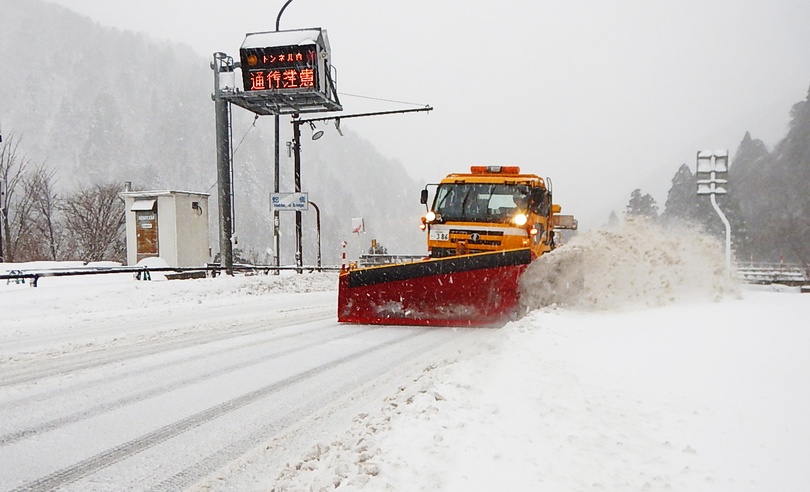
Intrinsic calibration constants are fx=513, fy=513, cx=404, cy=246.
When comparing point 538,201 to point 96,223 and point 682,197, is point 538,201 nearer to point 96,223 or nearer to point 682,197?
point 96,223

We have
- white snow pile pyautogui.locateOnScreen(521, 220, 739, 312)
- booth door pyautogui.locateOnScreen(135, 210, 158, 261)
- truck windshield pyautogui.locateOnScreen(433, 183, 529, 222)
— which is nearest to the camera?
white snow pile pyautogui.locateOnScreen(521, 220, 739, 312)

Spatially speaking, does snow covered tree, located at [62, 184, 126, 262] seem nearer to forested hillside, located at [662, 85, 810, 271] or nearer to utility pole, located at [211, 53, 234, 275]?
utility pole, located at [211, 53, 234, 275]

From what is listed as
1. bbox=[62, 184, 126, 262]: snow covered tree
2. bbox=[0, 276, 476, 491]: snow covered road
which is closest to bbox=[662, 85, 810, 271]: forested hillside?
bbox=[0, 276, 476, 491]: snow covered road

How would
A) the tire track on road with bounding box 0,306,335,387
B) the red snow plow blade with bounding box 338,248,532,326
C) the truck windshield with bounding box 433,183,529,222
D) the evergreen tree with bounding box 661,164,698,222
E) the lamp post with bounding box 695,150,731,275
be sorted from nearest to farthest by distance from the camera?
the tire track on road with bounding box 0,306,335,387 < the red snow plow blade with bounding box 338,248,532,326 < the truck windshield with bounding box 433,183,529,222 < the lamp post with bounding box 695,150,731,275 < the evergreen tree with bounding box 661,164,698,222

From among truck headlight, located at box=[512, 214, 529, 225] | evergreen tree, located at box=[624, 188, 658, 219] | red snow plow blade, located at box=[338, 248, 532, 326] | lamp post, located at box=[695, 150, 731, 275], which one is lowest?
red snow plow blade, located at box=[338, 248, 532, 326]

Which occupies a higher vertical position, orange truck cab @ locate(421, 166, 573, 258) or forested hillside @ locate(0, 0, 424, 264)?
forested hillside @ locate(0, 0, 424, 264)

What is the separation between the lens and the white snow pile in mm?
7859

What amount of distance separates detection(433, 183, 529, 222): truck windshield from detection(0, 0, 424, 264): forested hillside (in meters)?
112

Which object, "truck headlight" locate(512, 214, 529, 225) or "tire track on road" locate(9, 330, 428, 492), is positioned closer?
"tire track on road" locate(9, 330, 428, 492)

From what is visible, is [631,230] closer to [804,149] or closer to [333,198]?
[804,149]

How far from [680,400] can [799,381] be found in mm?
807

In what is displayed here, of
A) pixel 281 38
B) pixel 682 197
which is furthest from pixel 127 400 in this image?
pixel 682 197

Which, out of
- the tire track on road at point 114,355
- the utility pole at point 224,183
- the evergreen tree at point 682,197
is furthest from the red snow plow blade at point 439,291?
the evergreen tree at point 682,197

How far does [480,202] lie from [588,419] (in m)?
6.65
